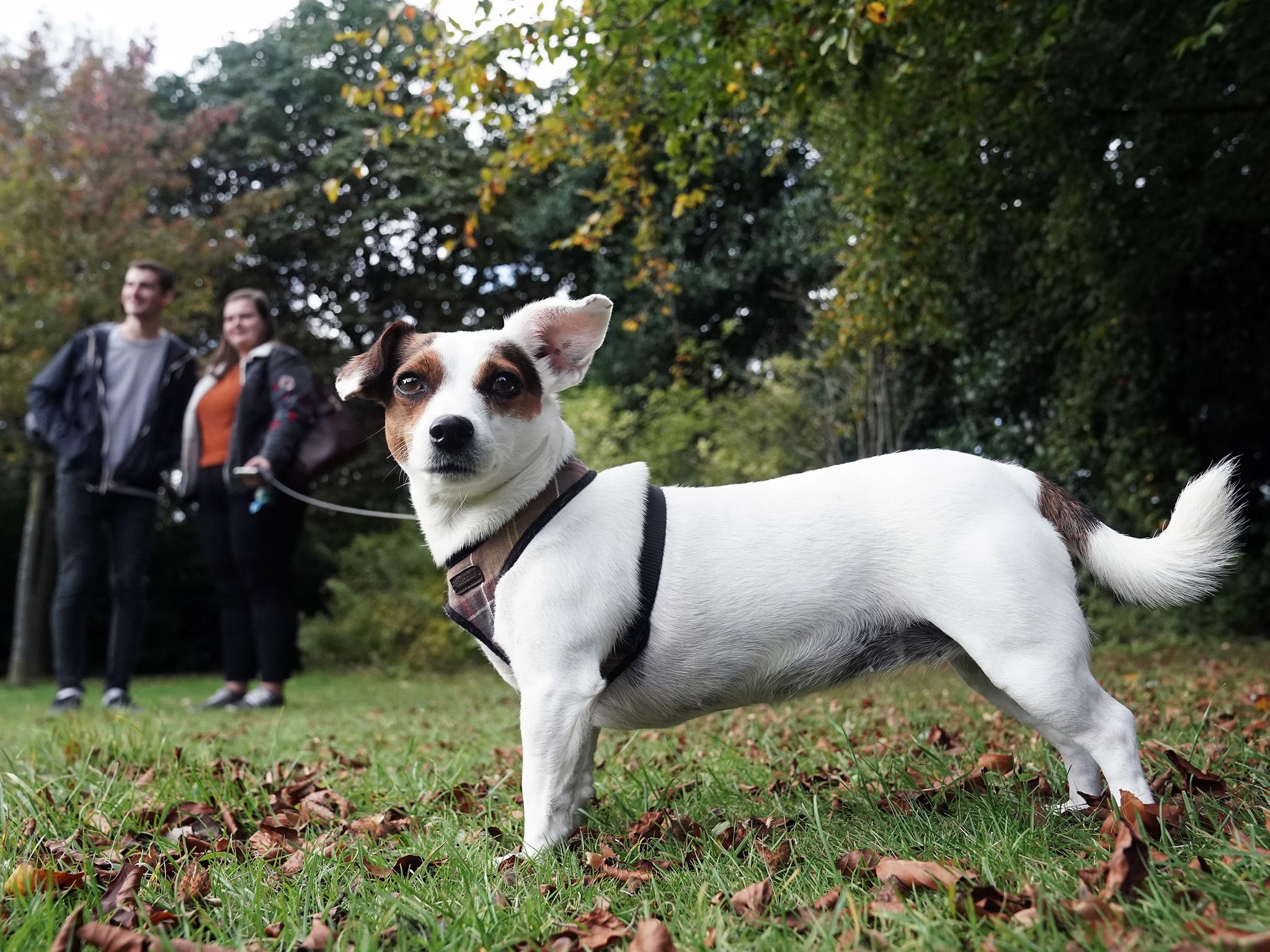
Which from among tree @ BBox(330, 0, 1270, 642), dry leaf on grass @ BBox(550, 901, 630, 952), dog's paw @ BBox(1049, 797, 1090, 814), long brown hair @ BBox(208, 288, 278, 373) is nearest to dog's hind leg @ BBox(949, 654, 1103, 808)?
dog's paw @ BBox(1049, 797, 1090, 814)

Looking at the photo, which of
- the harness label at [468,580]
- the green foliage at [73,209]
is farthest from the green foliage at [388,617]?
the harness label at [468,580]

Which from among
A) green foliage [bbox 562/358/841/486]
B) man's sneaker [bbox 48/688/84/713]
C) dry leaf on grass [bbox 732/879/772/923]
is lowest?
man's sneaker [bbox 48/688/84/713]

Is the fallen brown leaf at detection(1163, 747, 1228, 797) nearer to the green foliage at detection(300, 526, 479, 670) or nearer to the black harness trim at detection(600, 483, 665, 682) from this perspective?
the black harness trim at detection(600, 483, 665, 682)

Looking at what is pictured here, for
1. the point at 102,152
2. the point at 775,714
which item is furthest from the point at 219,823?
the point at 102,152

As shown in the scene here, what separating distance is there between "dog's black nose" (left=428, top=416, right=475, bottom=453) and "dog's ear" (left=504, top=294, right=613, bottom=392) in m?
0.38

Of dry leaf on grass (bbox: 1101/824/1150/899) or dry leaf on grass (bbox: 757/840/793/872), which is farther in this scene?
dry leaf on grass (bbox: 757/840/793/872)

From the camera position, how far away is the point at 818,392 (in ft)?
41.0

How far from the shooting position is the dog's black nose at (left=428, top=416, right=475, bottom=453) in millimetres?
2377

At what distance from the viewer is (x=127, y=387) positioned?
19.7 ft

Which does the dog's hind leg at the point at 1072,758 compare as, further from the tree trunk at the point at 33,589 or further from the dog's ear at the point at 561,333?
the tree trunk at the point at 33,589

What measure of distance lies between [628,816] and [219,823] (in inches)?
45.6

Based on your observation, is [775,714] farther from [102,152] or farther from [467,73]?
[102,152]

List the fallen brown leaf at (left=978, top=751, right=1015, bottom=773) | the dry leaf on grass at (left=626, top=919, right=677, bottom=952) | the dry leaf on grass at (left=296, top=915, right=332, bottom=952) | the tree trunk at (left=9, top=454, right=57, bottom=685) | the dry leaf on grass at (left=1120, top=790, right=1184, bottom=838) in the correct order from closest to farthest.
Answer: the dry leaf on grass at (left=626, top=919, right=677, bottom=952)
the dry leaf on grass at (left=296, top=915, right=332, bottom=952)
the dry leaf on grass at (left=1120, top=790, right=1184, bottom=838)
the fallen brown leaf at (left=978, top=751, right=1015, bottom=773)
the tree trunk at (left=9, top=454, right=57, bottom=685)

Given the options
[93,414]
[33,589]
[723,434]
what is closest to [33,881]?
[93,414]
